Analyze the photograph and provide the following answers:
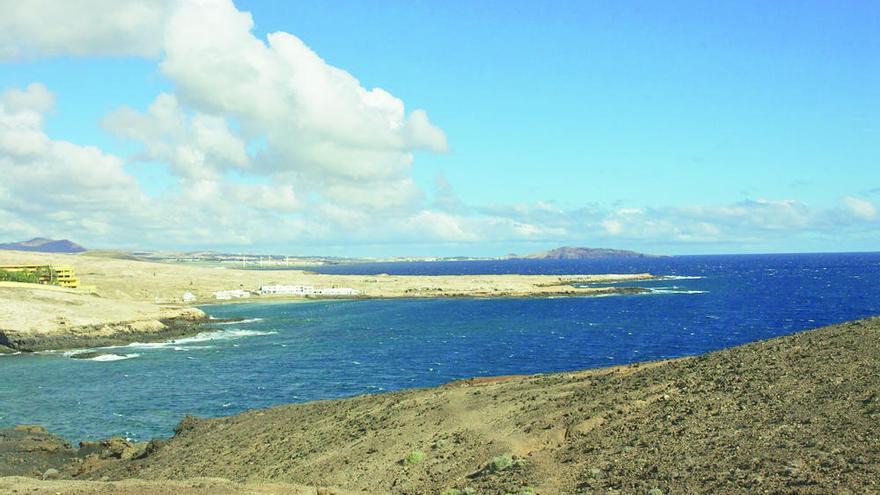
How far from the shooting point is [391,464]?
25172 mm

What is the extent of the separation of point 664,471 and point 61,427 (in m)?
41.2

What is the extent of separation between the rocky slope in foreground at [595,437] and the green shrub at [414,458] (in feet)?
0.14

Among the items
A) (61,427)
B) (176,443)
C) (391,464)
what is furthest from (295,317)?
(391,464)

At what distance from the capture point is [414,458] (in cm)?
2497

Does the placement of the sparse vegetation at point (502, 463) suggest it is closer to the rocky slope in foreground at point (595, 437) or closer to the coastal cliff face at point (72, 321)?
the rocky slope in foreground at point (595, 437)

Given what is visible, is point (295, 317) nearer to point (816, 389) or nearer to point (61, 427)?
point (61, 427)

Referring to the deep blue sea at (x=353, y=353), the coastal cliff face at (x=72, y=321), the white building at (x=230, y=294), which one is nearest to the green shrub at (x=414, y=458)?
the deep blue sea at (x=353, y=353)

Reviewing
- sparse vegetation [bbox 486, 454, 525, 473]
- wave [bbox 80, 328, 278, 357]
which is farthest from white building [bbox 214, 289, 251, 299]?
sparse vegetation [bbox 486, 454, 525, 473]

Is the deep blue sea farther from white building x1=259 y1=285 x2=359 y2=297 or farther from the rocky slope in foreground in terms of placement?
white building x1=259 y1=285 x2=359 y2=297

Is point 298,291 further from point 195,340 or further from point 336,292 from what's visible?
point 195,340

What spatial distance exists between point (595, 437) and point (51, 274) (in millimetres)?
144693

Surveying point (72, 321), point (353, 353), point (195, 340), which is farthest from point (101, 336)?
point (353, 353)

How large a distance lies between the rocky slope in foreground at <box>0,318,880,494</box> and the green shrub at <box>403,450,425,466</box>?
4 cm

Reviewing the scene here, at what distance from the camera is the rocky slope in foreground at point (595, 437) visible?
738 inches
